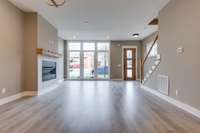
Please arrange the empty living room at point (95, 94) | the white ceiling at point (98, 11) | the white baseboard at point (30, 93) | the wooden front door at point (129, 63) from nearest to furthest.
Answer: the empty living room at point (95, 94), the white ceiling at point (98, 11), the white baseboard at point (30, 93), the wooden front door at point (129, 63)

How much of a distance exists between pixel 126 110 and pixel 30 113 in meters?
2.13

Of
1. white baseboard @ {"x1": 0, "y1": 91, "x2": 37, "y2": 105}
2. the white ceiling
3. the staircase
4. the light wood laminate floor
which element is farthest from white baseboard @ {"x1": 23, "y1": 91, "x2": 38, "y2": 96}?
the staircase

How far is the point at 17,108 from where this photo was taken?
14.8 ft

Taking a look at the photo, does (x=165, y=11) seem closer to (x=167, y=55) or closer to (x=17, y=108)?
(x=167, y=55)

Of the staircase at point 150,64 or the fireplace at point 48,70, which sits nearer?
the staircase at point 150,64

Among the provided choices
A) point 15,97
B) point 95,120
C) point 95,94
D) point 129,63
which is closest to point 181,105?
point 95,120


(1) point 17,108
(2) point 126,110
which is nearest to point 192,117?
(2) point 126,110

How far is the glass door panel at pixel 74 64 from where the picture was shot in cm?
1401

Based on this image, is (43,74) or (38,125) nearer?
(38,125)

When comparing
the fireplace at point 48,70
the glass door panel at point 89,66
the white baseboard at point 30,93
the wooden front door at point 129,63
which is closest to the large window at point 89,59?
the glass door panel at point 89,66

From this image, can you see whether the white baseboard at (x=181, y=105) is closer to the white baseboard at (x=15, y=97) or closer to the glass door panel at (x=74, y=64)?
Result: the white baseboard at (x=15, y=97)

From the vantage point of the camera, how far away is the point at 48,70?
309 inches

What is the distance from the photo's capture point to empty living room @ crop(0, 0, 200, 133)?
3.36m

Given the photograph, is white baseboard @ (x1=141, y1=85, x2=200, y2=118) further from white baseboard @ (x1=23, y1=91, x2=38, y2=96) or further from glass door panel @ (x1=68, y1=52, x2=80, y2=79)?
glass door panel @ (x1=68, y1=52, x2=80, y2=79)
